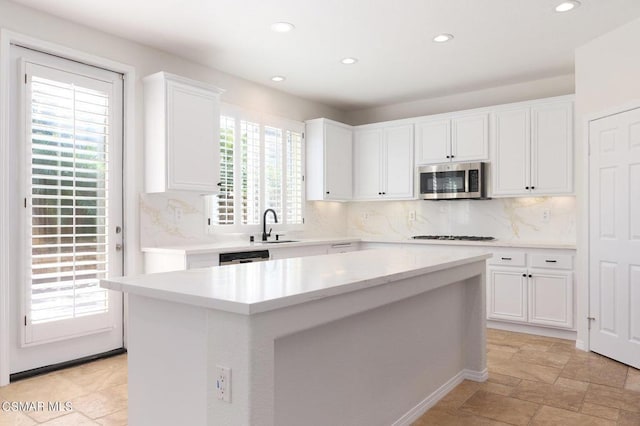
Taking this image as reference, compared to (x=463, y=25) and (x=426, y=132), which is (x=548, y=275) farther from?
(x=463, y=25)

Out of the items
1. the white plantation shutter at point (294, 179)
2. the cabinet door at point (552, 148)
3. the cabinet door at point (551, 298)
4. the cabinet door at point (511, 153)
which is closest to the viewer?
the cabinet door at point (551, 298)

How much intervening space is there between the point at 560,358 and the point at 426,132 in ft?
9.43

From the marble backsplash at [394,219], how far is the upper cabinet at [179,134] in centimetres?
32

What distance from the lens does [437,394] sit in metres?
2.90

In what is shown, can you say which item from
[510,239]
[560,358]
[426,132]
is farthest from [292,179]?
[560,358]

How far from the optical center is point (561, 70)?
480 cm

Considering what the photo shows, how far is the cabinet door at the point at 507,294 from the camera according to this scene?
4614 mm

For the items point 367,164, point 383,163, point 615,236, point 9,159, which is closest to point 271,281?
point 9,159

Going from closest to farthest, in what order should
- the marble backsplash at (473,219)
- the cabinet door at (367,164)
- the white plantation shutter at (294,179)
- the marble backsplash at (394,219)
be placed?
the marble backsplash at (394,219)
the marble backsplash at (473,219)
the white plantation shutter at (294,179)
the cabinet door at (367,164)

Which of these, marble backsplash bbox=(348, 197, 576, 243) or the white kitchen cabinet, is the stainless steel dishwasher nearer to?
the white kitchen cabinet

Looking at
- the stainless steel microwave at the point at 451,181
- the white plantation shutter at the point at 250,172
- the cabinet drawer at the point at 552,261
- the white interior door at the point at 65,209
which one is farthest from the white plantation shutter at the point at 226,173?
the cabinet drawer at the point at 552,261

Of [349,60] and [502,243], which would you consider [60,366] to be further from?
[502,243]

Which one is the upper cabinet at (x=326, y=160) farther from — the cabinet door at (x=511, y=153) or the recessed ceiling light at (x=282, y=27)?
the recessed ceiling light at (x=282, y=27)

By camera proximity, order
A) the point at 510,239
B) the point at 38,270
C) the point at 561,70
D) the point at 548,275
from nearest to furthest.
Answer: the point at 38,270
the point at 548,275
the point at 561,70
the point at 510,239
